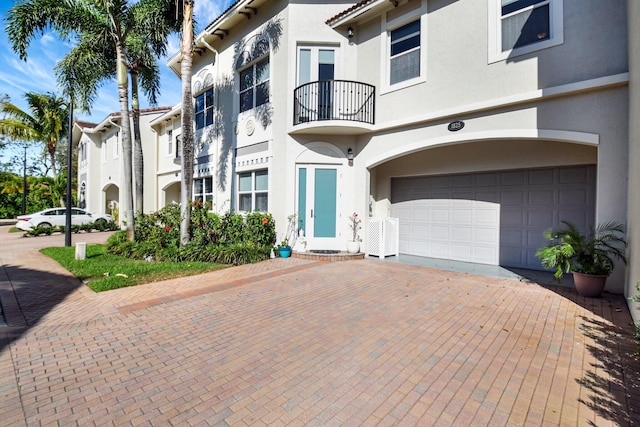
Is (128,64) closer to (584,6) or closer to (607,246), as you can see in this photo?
(584,6)

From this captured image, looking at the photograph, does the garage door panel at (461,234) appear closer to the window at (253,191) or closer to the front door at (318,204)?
the front door at (318,204)

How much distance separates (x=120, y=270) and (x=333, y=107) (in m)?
7.59

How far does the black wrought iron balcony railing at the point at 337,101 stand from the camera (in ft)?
31.2

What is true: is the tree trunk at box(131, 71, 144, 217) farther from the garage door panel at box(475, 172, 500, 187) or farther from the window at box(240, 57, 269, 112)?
the garage door panel at box(475, 172, 500, 187)

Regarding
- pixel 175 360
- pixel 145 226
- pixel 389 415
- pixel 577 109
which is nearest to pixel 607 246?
pixel 577 109

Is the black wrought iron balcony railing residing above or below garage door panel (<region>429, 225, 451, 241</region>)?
above

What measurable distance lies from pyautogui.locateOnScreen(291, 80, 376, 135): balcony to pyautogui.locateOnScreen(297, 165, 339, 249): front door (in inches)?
52.9

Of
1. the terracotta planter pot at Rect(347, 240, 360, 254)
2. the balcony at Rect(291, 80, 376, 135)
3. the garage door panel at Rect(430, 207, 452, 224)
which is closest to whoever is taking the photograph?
the balcony at Rect(291, 80, 376, 135)

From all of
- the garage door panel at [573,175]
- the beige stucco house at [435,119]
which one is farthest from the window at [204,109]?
the garage door panel at [573,175]

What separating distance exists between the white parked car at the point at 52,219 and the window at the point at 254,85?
44.1 feet

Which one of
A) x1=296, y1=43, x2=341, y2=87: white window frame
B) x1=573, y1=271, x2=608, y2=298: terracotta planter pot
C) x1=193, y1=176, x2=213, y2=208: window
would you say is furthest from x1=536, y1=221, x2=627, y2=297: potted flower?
x1=193, y1=176, x2=213, y2=208: window

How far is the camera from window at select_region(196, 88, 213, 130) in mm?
14477

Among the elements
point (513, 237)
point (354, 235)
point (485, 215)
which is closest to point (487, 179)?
point (485, 215)

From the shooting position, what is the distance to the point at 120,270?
770 cm
